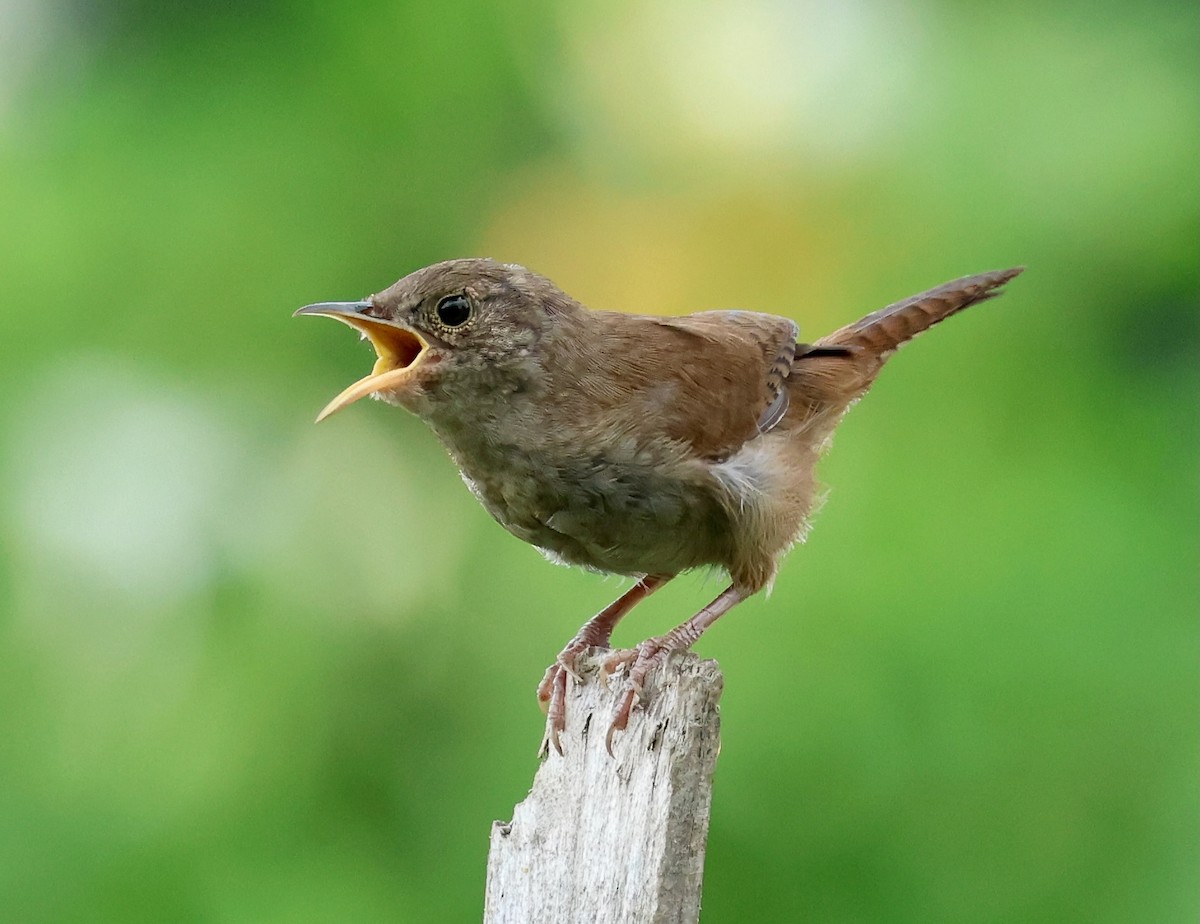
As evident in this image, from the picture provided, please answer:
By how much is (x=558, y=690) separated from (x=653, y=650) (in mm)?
322

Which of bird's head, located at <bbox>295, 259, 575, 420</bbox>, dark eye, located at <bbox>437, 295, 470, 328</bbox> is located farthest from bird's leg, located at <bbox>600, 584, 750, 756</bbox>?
dark eye, located at <bbox>437, 295, 470, 328</bbox>

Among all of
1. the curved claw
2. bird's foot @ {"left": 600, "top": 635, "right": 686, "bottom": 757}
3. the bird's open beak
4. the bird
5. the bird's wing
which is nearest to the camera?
bird's foot @ {"left": 600, "top": 635, "right": 686, "bottom": 757}

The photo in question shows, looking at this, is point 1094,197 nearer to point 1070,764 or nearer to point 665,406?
point 1070,764

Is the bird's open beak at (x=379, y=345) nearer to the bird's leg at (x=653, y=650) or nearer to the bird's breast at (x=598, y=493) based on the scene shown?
the bird's breast at (x=598, y=493)

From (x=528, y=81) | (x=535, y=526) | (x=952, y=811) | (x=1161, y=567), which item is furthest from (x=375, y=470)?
(x=1161, y=567)

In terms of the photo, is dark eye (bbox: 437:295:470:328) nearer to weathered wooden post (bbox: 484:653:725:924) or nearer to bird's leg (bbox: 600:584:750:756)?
bird's leg (bbox: 600:584:750:756)

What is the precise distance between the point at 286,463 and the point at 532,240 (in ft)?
4.37

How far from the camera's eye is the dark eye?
3381 millimetres

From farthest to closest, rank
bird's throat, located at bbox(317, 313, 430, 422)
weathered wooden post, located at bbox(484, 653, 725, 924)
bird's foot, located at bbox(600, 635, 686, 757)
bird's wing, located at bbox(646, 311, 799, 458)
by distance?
bird's wing, located at bbox(646, 311, 799, 458) < bird's throat, located at bbox(317, 313, 430, 422) < bird's foot, located at bbox(600, 635, 686, 757) < weathered wooden post, located at bbox(484, 653, 725, 924)

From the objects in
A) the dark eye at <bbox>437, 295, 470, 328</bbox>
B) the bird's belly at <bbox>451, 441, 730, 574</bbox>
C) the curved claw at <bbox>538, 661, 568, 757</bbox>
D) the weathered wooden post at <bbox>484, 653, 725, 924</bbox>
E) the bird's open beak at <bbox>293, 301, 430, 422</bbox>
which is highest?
the dark eye at <bbox>437, 295, 470, 328</bbox>

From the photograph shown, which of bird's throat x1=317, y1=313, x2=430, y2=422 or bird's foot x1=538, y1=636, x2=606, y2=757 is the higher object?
bird's throat x1=317, y1=313, x2=430, y2=422

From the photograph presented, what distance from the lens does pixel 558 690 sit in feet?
10.9

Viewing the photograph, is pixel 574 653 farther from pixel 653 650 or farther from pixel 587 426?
pixel 587 426

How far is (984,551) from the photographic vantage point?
16.4 feet
